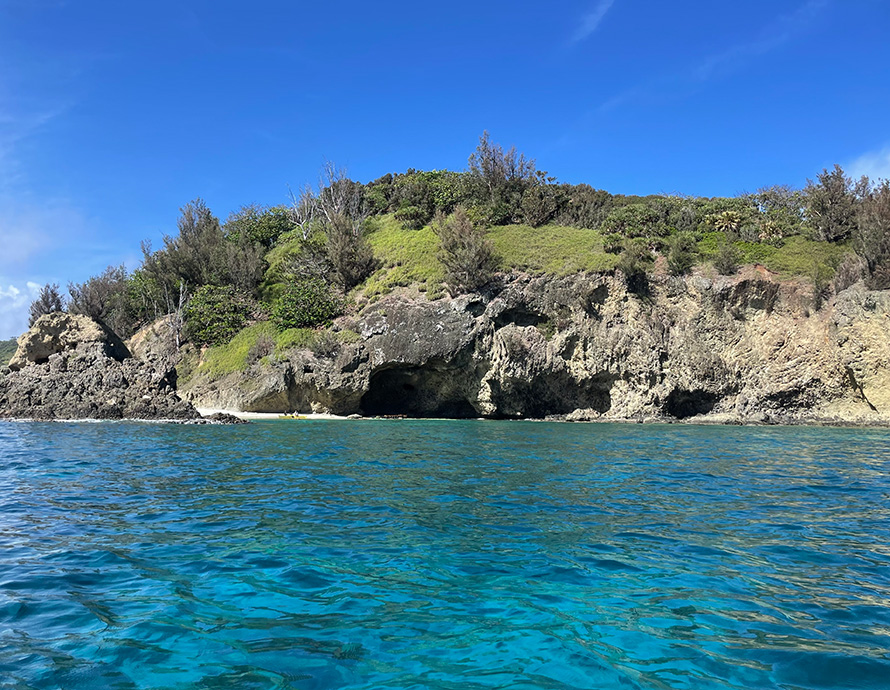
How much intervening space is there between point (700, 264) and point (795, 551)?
2836cm

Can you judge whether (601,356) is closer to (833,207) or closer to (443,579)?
(833,207)

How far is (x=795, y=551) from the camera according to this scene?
622cm

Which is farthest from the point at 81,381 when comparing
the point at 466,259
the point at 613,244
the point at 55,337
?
the point at 613,244

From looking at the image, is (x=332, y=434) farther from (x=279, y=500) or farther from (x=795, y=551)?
(x=795, y=551)

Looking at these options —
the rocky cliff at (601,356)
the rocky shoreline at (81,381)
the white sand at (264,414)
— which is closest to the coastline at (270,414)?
the white sand at (264,414)

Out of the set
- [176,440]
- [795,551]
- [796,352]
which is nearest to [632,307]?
[796,352]

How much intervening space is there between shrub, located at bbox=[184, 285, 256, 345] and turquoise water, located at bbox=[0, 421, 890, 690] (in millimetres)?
27384

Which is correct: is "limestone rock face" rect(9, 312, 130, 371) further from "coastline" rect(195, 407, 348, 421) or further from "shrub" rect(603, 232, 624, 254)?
"shrub" rect(603, 232, 624, 254)

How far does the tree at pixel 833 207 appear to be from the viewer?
32312mm

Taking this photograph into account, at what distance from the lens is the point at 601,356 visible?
2950 cm

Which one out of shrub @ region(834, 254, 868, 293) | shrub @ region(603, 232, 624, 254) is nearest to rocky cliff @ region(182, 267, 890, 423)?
shrub @ region(834, 254, 868, 293)

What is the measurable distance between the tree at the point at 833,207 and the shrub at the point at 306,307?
30.2m

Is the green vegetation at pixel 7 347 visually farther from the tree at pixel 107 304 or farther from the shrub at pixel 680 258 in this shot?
the shrub at pixel 680 258

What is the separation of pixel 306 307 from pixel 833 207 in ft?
107
